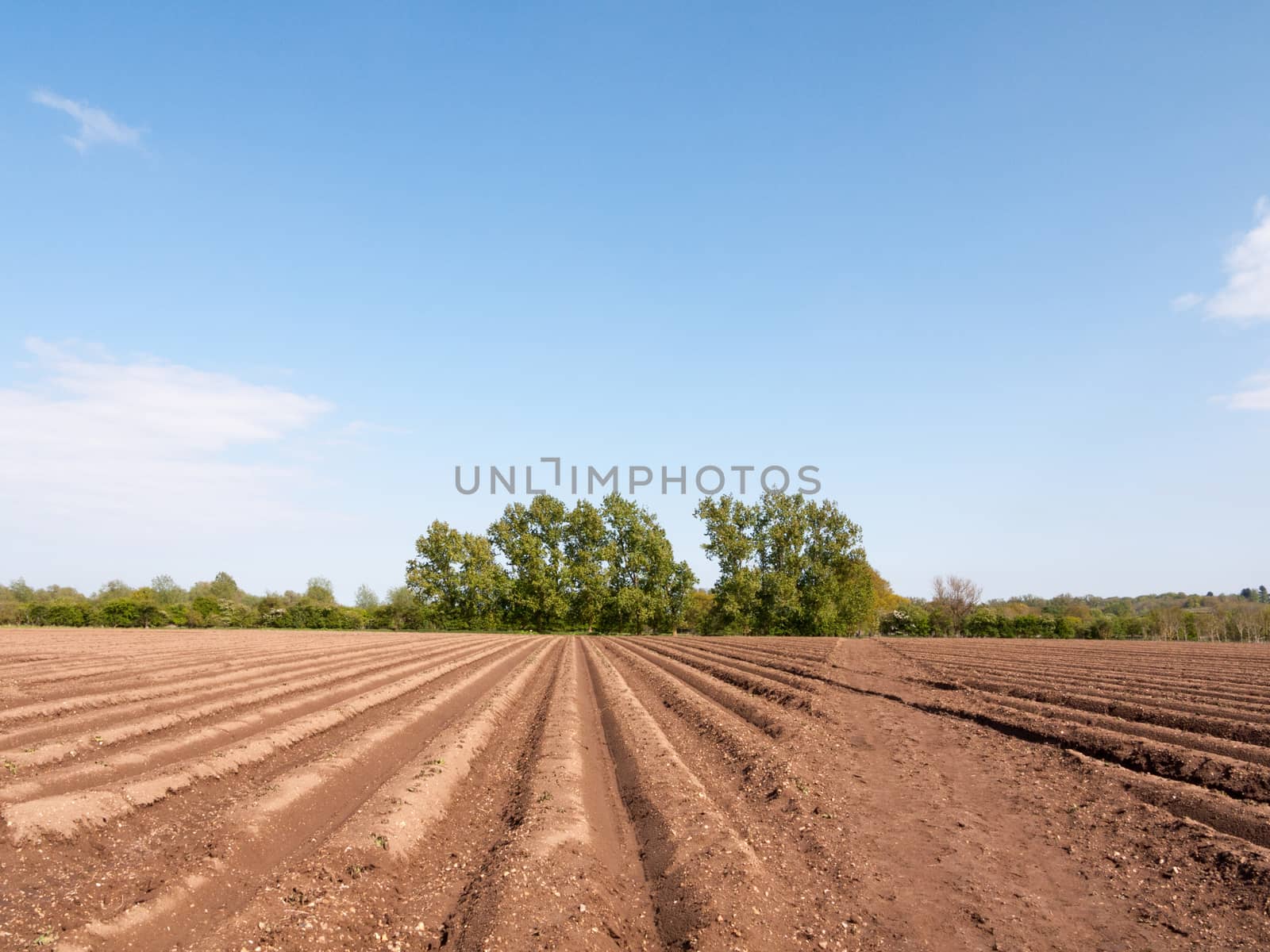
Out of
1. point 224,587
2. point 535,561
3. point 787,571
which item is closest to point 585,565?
point 535,561

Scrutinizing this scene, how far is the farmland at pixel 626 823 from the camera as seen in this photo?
6062 mm

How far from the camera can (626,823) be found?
891cm

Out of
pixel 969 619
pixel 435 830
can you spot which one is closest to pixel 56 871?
pixel 435 830

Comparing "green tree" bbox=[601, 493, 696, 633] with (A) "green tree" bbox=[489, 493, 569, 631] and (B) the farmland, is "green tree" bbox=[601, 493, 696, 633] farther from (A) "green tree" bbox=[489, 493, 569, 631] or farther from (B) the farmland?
(B) the farmland

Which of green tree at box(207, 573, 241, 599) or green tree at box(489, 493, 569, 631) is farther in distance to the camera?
green tree at box(207, 573, 241, 599)

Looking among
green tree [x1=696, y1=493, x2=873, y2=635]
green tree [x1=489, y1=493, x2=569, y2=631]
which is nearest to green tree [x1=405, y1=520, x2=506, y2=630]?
green tree [x1=489, y1=493, x2=569, y2=631]

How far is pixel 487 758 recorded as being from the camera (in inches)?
483

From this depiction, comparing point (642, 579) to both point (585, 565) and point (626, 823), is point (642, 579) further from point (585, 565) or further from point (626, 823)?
point (626, 823)

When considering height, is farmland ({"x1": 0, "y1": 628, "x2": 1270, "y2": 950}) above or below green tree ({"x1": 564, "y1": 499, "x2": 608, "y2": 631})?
below

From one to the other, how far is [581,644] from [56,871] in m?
48.2

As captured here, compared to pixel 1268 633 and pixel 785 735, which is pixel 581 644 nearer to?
pixel 785 735

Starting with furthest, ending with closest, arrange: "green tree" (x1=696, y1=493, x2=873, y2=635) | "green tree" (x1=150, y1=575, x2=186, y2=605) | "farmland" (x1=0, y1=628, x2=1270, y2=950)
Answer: "green tree" (x1=150, y1=575, x2=186, y2=605)
"green tree" (x1=696, y1=493, x2=873, y2=635)
"farmland" (x1=0, y1=628, x2=1270, y2=950)

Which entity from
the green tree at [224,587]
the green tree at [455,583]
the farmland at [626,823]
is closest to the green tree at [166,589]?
the green tree at [224,587]

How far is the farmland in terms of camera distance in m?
6.06
